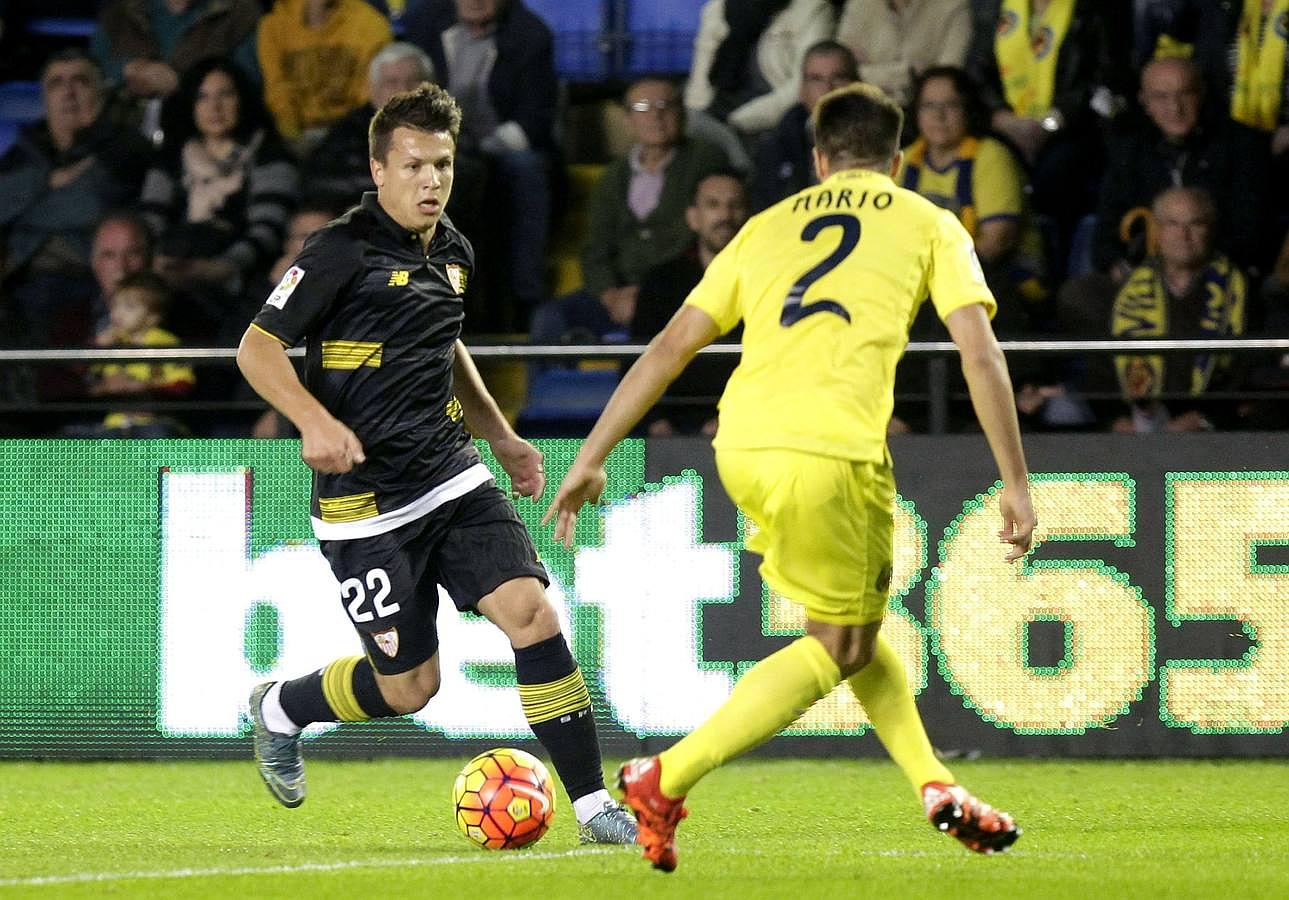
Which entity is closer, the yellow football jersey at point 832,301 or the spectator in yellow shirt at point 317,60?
the yellow football jersey at point 832,301

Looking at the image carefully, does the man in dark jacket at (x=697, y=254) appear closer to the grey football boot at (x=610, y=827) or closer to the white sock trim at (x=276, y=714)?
the white sock trim at (x=276, y=714)

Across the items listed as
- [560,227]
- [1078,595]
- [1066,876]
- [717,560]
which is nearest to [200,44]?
[560,227]

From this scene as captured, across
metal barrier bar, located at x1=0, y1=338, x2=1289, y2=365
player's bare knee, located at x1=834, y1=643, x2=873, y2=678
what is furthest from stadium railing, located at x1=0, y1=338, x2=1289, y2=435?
player's bare knee, located at x1=834, y1=643, x2=873, y2=678

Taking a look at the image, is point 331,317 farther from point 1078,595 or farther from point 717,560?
point 1078,595

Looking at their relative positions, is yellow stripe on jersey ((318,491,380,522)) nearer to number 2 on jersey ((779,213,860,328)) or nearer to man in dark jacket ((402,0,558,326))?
number 2 on jersey ((779,213,860,328))

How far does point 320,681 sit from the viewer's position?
5730 mm

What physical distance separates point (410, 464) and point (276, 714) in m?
0.94

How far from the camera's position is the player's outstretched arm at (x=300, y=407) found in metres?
5.03

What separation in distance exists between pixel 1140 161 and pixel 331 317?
17.4ft

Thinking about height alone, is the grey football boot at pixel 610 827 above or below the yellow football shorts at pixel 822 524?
below

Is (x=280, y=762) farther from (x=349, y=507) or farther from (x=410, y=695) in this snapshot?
(x=349, y=507)

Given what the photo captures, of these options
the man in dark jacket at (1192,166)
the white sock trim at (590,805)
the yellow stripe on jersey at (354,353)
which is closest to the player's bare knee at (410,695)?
the white sock trim at (590,805)

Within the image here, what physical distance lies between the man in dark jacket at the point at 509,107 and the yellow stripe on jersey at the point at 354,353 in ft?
15.7

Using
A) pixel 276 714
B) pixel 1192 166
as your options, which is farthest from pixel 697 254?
pixel 276 714
